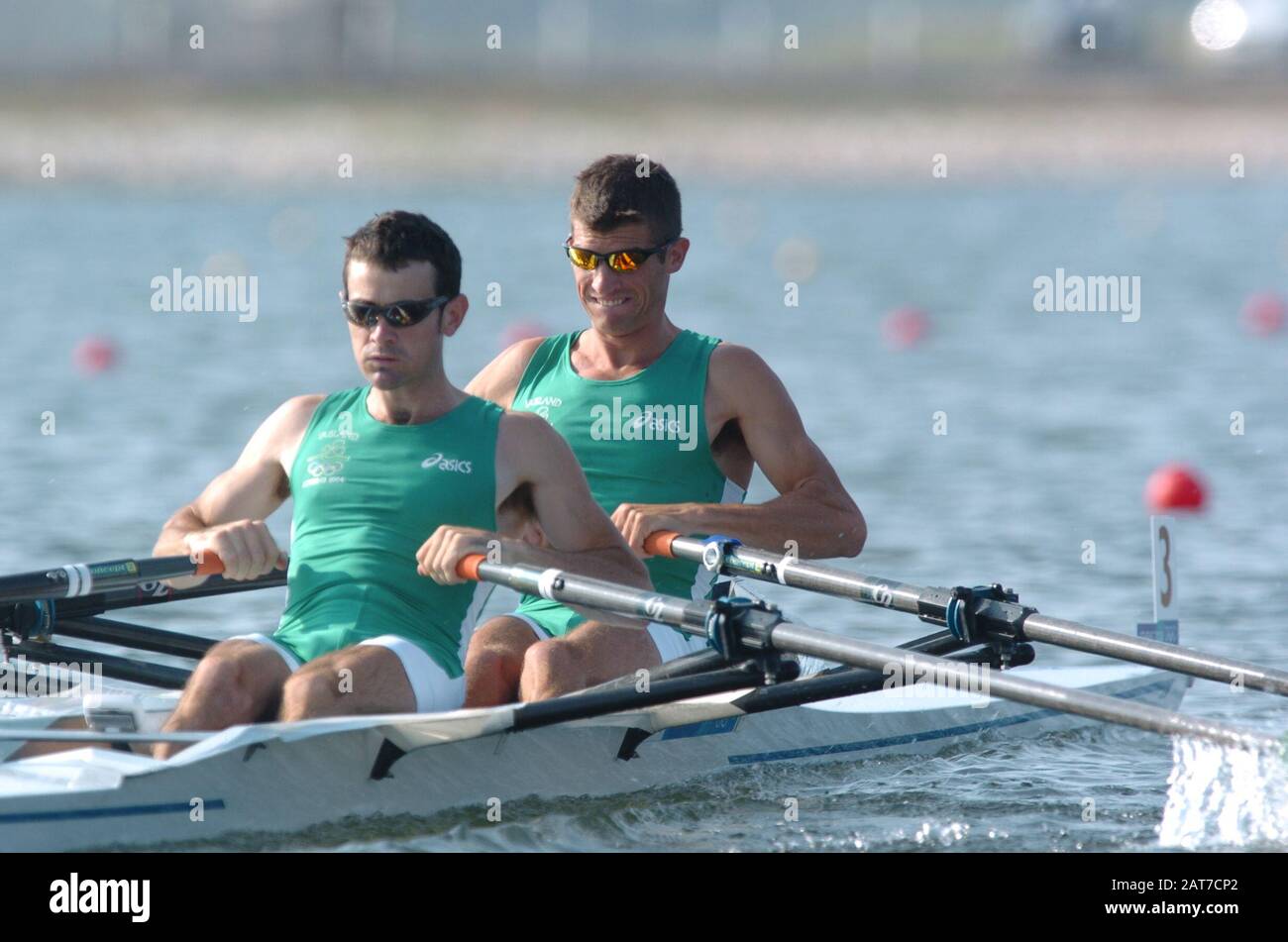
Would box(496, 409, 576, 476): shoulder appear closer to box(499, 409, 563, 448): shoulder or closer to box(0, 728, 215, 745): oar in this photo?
box(499, 409, 563, 448): shoulder

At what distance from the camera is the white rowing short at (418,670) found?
5.39m

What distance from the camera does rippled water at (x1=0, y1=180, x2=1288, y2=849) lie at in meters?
6.30

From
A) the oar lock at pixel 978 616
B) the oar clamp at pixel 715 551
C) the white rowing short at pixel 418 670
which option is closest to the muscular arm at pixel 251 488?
the white rowing short at pixel 418 670

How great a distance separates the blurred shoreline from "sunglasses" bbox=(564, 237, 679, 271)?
35.9 m

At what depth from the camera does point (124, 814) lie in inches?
200

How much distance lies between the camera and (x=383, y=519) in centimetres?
547

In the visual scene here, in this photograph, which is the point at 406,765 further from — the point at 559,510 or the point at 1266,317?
the point at 1266,317

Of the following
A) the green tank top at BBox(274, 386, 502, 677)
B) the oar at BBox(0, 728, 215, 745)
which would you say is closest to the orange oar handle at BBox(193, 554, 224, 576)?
the green tank top at BBox(274, 386, 502, 677)

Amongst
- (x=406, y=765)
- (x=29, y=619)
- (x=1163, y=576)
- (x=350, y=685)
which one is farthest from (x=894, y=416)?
(x=350, y=685)

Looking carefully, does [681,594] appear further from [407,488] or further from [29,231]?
[29,231]

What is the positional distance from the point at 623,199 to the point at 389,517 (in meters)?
1.30

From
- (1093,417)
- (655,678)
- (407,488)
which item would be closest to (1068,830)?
(655,678)

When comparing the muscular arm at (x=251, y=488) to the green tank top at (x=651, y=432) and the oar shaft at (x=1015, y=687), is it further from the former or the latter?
the oar shaft at (x=1015, y=687)

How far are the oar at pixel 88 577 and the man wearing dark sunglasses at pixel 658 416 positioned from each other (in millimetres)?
933
